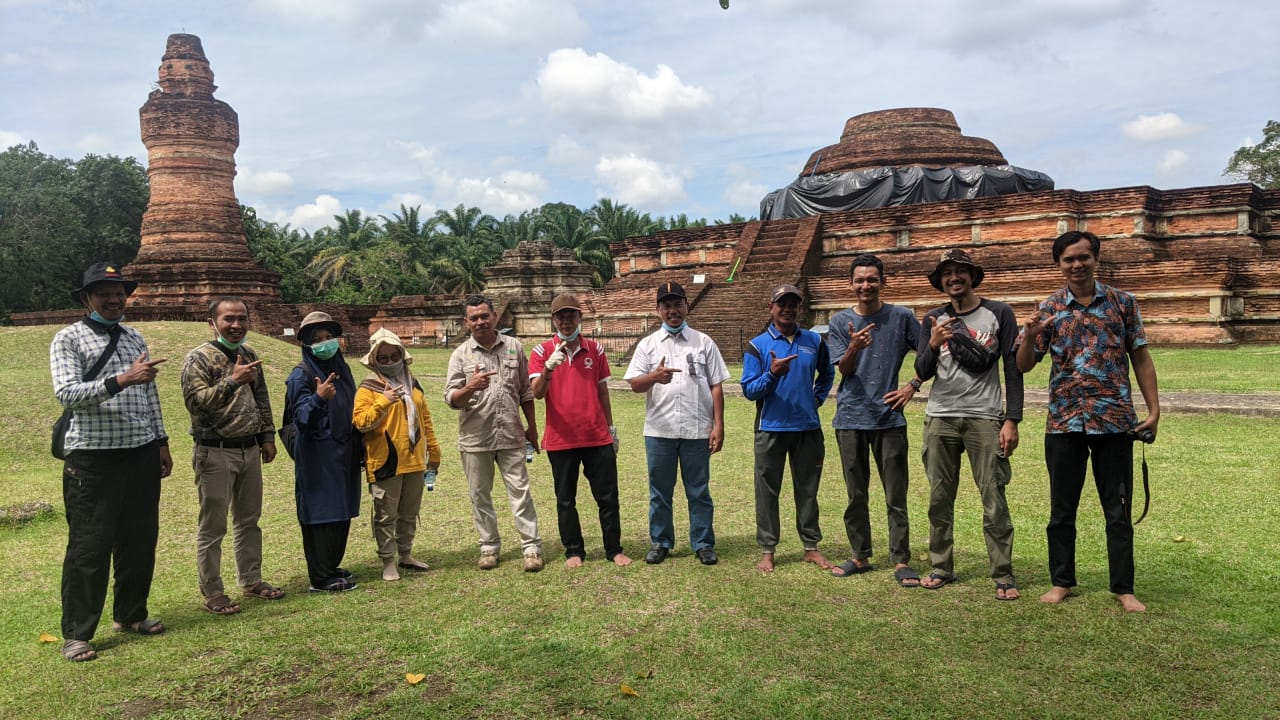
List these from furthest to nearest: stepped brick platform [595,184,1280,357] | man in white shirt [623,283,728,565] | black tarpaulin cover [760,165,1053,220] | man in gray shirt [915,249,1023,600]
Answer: black tarpaulin cover [760,165,1053,220] → stepped brick platform [595,184,1280,357] → man in white shirt [623,283,728,565] → man in gray shirt [915,249,1023,600]

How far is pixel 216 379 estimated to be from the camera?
4.48 metres

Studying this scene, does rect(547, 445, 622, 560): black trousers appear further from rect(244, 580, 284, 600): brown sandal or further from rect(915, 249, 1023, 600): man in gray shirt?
rect(915, 249, 1023, 600): man in gray shirt

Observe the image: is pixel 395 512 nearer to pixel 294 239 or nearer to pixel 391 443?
pixel 391 443

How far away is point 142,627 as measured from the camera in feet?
13.6

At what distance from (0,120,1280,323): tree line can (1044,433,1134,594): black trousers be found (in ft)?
89.5

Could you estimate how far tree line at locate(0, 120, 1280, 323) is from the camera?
101ft

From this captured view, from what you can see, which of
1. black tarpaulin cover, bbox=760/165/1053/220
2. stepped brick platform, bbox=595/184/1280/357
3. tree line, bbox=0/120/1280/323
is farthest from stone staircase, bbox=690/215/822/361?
tree line, bbox=0/120/1280/323

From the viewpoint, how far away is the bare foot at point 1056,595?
13.6 ft

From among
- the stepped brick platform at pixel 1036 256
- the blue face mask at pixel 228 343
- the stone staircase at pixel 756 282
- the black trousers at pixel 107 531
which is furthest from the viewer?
the stone staircase at pixel 756 282

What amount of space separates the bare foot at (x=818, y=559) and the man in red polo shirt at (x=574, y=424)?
1018 millimetres

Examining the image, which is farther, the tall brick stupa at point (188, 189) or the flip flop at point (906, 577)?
the tall brick stupa at point (188, 189)

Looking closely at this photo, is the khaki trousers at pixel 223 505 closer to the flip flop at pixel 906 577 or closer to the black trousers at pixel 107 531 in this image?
the black trousers at pixel 107 531

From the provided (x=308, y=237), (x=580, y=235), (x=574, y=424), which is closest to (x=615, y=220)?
(x=580, y=235)

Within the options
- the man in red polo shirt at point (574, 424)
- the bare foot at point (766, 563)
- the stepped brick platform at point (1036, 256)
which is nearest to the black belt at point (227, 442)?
the man in red polo shirt at point (574, 424)
